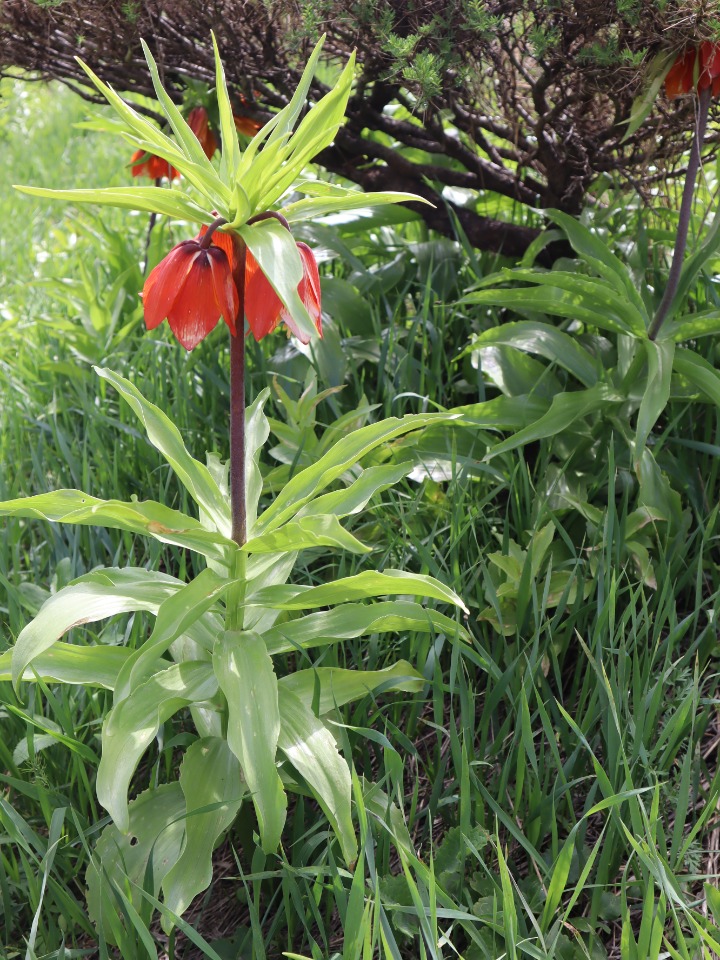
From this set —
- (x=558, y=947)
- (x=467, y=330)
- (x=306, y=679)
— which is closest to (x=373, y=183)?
(x=467, y=330)

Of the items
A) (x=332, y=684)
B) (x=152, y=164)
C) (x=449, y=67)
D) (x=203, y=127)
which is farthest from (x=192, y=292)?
(x=152, y=164)

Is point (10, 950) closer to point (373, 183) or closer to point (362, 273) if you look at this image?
point (362, 273)

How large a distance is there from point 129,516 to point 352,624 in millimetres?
372

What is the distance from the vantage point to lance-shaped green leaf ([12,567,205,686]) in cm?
121

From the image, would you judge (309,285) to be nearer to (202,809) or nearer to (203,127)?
(202,809)

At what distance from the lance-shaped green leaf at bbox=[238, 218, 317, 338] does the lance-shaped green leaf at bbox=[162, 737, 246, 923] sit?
0.69 m

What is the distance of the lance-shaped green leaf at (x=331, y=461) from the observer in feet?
4.45

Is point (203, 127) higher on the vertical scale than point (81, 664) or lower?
higher

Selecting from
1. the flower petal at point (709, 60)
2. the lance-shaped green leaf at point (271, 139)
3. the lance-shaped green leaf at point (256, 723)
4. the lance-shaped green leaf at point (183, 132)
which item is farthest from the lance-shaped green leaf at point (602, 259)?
the lance-shaped green leaf at point (256, 723)

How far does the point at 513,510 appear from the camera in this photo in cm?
206

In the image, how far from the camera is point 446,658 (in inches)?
69.8

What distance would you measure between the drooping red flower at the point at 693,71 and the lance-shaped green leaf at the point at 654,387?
50 cm

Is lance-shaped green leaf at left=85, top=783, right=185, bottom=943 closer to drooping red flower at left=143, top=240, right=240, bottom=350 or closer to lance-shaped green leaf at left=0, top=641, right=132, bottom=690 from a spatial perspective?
lance-shaped green leaf at left=0, top=641, right=132, bottom=690

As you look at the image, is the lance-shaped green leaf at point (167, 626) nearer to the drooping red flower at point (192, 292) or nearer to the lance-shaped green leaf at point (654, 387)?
the drooping red flower at point (192, 292)
